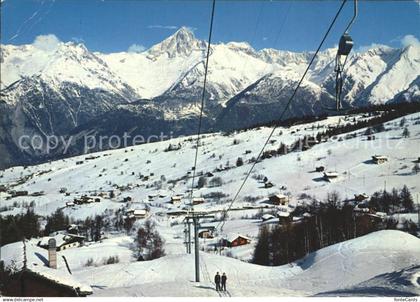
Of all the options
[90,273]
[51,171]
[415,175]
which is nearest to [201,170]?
[415,175]

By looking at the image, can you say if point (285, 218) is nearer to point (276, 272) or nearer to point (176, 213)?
point (176, 213)

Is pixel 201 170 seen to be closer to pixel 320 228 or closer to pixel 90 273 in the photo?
pixel 320 228

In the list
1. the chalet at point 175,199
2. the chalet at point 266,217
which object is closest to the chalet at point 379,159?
the chalet at point 266,217

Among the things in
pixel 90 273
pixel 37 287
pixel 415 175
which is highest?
pixel 415 175

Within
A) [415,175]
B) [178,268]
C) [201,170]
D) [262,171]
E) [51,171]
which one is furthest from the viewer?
[51,171]

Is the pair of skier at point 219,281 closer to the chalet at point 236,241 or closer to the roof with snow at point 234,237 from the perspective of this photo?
the chalet at point 236,241

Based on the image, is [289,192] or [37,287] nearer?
[37,287]

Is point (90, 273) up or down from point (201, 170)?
down

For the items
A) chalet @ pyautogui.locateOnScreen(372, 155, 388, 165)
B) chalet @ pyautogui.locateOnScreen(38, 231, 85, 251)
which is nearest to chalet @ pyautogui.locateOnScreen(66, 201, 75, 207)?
chalet @ pyautogui.locateOnScreen(38, 231, 85, 251)
